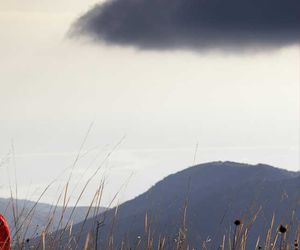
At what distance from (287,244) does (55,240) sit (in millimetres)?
1575

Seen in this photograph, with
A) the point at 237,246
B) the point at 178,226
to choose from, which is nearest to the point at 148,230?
the point at 178,226

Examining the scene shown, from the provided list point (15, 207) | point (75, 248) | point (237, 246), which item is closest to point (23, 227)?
point (15, 207)

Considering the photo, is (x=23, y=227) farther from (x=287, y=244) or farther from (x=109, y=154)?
(x=287, y=244)

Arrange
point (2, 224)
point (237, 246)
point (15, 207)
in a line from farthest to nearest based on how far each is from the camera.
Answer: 1. point (15, 207)
2. point (237, 246)
3. point (2, 224)

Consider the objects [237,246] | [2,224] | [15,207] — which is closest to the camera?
[2,224]

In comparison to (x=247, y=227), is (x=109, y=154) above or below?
above

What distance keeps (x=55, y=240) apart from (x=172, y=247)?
1048 millimetres

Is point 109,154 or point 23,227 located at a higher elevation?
point 109,154

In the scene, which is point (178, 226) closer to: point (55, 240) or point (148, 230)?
point (148, 230)

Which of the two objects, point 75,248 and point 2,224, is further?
point 75,248

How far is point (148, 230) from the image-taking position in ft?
18.3

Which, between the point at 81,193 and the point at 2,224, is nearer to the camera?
the point at 2,224

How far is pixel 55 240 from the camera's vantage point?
215 inches

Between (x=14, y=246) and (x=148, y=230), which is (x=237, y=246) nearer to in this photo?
(x=148, y=230)
